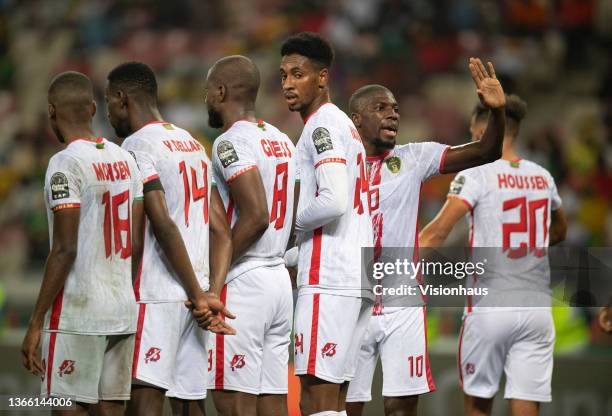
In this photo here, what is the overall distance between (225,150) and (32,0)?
1248cm

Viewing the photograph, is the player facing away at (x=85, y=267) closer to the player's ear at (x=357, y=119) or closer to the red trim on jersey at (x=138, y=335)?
the red trim on jersey at (x=138, y=335)

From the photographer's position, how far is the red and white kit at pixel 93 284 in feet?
16.0

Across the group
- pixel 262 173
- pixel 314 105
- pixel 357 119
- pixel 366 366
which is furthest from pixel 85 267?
pixel 357 119

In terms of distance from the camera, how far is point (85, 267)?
4930 millimetres

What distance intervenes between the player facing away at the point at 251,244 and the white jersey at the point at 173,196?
15 centimetres

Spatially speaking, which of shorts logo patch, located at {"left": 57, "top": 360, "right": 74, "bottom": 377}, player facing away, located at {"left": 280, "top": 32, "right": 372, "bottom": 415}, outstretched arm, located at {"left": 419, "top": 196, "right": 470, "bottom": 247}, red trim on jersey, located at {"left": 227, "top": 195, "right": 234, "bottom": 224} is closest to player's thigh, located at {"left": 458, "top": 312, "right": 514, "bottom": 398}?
outstretched arm, located at {"left": 419, "top": 196, "right": 470, "bottom": 247}

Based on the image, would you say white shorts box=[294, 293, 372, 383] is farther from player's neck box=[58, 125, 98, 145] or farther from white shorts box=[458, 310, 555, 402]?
white shorts box=[458, 310, 555, 402]

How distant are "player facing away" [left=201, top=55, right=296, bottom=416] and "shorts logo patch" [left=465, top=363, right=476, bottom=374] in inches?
64.5

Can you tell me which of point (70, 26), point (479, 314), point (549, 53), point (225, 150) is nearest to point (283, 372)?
point (225, 150)

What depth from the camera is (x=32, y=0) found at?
16656 mm

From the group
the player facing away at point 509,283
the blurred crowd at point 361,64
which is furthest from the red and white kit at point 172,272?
the blurred crowd at point 361,64

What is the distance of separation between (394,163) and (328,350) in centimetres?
155

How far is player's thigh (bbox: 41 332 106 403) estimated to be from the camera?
4.89 m

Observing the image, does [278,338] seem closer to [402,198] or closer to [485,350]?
[402,198]
